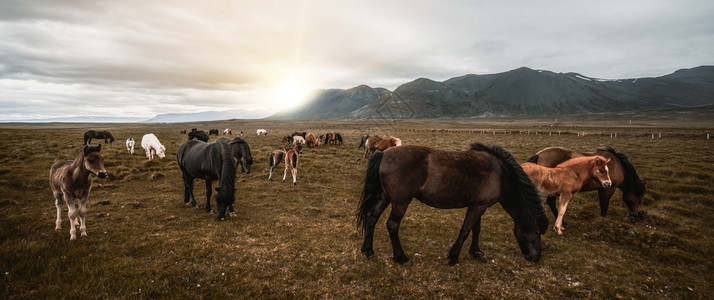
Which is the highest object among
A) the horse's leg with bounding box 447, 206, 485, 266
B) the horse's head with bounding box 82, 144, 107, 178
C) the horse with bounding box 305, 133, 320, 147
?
the horse's head with bounding box 82, 144, 107, 178

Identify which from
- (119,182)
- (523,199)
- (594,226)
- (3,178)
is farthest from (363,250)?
(3,178)

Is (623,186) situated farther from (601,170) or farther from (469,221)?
(469,221)

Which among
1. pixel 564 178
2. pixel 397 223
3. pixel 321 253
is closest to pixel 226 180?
pixel 321 253

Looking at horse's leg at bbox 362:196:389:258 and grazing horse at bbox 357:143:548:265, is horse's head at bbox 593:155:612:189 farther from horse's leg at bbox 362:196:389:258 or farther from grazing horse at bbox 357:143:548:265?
horse's leg at bbox 362:196:389:258

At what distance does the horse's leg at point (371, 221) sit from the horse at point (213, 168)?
4571 mm

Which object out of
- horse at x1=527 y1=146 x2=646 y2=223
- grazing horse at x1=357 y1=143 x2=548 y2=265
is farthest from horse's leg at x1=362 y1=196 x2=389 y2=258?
horse at x1=527 y1=146 x2=646 y2=223

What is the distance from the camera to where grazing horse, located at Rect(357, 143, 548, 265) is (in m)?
5.36

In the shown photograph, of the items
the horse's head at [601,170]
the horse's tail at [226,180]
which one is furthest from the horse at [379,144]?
the horse's tail at [226,180]

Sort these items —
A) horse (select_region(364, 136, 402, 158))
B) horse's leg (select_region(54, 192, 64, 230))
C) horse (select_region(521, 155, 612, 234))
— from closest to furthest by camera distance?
horse's leg (select_region(54, 192, 64, 230)) < horse (select_region(521, 155, 612, 234)) < horse (select_region(364, 136, 402, 158))

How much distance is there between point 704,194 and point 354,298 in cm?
1477

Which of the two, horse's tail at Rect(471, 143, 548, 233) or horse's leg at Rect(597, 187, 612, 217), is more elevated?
horse's tail at Rect(471, 143, 548, 233)

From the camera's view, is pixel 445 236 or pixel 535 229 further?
pixel 445 236

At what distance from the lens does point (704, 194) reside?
33.5 ft

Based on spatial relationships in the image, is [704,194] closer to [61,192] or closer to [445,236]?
[445,236]
